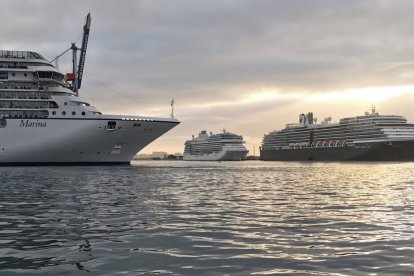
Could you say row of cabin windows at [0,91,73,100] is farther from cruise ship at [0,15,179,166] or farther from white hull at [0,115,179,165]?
white hull at [0,115,179,165]

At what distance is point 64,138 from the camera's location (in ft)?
235

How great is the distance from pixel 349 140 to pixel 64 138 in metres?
98.2

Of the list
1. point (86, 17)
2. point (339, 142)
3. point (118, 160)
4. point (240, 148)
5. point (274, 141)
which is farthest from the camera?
point (240, 148)

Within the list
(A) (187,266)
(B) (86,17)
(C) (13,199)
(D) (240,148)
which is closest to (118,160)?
(B) (86,17)

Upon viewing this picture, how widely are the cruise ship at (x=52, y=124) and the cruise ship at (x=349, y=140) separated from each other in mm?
78202

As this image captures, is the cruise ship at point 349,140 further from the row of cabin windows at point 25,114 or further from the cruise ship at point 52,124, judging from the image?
the row of cabin windows at point 25,114

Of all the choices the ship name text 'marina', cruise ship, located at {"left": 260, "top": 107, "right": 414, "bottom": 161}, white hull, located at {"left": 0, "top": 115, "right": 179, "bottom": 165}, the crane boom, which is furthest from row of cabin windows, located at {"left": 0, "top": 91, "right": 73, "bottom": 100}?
cruise ship, located at {"left": 260, "top": 107, "right": 414, "bottom": 161}

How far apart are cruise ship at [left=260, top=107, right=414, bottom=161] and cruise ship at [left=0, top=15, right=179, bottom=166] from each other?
257 ft

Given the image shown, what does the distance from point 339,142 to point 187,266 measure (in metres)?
144

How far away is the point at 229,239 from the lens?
1255 cm

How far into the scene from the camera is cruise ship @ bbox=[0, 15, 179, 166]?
71500 mm

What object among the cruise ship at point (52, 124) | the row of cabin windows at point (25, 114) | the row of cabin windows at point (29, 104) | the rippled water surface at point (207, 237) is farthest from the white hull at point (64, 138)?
the rippled water surface at point (207, 237)

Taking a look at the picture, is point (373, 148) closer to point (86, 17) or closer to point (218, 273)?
point (86, 17)

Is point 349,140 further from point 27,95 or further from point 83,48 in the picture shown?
point 27,95
